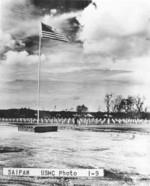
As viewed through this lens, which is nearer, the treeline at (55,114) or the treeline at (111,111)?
the treeline at (111,111)

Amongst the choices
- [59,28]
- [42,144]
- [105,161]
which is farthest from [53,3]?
[105,161]

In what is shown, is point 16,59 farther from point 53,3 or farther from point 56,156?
point 56,156

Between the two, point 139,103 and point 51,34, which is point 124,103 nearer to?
point 139,103

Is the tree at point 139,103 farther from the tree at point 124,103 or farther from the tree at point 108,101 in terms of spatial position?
the tree at point 108,101

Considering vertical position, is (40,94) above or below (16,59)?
below
